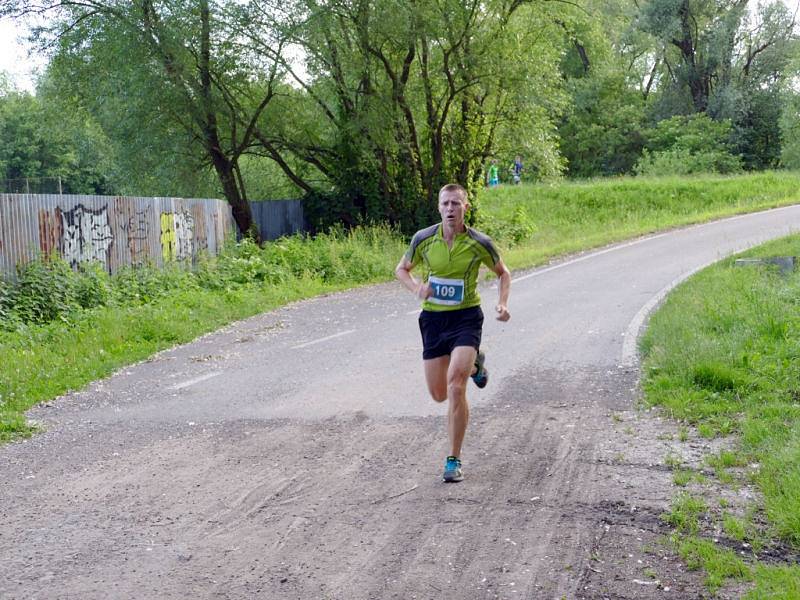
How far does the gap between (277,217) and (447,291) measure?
21.9 metres

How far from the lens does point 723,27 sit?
4956 cm

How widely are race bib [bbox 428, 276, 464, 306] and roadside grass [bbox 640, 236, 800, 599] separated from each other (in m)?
1.85

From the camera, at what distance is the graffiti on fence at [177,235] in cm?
1931

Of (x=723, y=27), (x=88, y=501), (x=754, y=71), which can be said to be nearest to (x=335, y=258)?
(x=88, y=501)

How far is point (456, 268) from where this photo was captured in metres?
6.54

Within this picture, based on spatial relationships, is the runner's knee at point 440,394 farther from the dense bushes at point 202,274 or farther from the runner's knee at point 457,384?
the dense bushes at point 202,274

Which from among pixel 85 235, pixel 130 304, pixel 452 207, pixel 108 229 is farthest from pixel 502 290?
pixel 108 229

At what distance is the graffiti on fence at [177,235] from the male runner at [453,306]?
44.1ft

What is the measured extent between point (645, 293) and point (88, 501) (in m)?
11.5

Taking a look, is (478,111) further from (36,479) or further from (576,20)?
(36,479)

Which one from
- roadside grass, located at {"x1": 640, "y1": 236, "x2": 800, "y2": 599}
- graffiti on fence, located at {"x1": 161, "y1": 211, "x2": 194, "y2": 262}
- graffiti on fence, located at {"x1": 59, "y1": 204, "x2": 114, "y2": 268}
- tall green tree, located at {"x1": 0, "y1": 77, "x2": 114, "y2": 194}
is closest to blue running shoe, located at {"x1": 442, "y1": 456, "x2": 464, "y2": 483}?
roadside grass, located at {"x1": 640, "y1": 236, "x2": 800, "y2": 599}

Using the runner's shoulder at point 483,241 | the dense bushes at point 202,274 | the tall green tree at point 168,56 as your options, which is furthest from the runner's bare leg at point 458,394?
the tall green tree at point 168,56

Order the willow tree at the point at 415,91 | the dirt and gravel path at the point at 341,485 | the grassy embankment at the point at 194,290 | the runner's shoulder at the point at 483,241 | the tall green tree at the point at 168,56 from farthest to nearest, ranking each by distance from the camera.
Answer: the willow tree at the point at 415,91
the tall green tree at the point at 168,56
the grassy embankment at the point at 194,290
the runner's shoulder at the point at 483,241
the dirt and gravel path at the point at 341,485

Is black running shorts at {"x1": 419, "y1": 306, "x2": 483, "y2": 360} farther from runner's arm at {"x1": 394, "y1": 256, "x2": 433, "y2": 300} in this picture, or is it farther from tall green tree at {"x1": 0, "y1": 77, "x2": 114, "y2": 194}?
tall green tree at {"x1": 0, "y1": 77, "x2": 114, "y2": 194}
